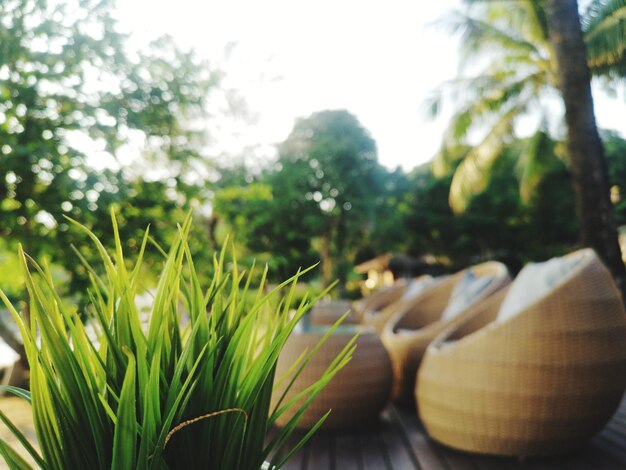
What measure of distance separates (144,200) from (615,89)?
33.7 feet

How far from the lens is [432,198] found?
22484 millimetres

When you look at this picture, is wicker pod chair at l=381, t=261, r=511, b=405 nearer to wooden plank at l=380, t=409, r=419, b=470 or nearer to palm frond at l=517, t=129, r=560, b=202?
wooden plank at l=380, t=409, r=419, b=470

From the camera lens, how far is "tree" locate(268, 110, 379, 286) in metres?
19.4

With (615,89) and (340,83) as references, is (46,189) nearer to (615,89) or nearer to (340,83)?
(340,83)

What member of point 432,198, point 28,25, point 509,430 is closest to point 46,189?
point 28,25

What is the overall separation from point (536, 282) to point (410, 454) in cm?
89

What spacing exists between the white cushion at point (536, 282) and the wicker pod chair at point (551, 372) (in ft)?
0.22

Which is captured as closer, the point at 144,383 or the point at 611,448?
the point at 144,383

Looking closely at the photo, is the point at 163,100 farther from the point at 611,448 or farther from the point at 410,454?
the point at 611,448

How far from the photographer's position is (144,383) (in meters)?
0.66

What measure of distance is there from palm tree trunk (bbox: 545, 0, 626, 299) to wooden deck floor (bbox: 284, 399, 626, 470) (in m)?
2.18

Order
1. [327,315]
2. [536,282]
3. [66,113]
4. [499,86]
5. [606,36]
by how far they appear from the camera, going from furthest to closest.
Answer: [499,86], [606,36], [327,315], [66,113], [536,282]

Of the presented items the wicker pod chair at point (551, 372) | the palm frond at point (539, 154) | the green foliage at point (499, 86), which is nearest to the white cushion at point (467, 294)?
the wicker pod chair at point (551, 372)

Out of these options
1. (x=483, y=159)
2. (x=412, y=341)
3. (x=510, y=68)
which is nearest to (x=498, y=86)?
(x=510, y=68)
